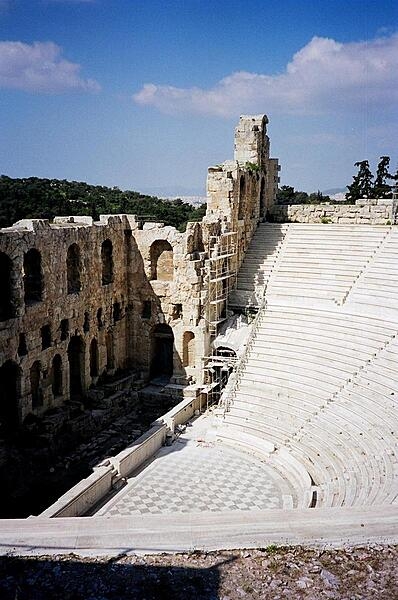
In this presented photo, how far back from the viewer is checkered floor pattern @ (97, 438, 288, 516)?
14273mm

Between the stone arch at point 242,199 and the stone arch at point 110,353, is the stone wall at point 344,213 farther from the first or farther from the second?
the stone arch at point 110,353

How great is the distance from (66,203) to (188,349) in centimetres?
1994

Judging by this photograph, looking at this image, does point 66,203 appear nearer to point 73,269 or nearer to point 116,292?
point 116,292

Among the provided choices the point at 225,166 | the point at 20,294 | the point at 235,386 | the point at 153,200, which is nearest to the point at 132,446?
the point at 235,386

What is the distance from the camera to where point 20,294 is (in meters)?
17.0

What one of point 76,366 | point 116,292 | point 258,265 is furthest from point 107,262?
point 258,265

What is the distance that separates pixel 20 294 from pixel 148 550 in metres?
10.5

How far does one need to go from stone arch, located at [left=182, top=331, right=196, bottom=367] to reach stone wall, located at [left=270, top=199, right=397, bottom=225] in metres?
8.20

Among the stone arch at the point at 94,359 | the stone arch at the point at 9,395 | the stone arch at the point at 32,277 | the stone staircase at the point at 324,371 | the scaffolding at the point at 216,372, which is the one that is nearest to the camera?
the stone staircase at the point at 324,371

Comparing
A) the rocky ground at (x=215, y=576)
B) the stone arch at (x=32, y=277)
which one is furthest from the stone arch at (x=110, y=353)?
the rocky ground at (x=215, y=576)

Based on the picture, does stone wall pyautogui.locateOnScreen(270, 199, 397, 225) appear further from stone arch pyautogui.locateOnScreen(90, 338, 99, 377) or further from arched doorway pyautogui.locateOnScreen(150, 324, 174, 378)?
stone arch pyautogui.locateOnScreen(90, 338, 99, 377)

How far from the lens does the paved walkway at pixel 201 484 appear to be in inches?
561

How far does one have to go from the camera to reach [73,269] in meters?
20.3

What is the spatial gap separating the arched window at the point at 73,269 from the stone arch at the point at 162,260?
3497mm
